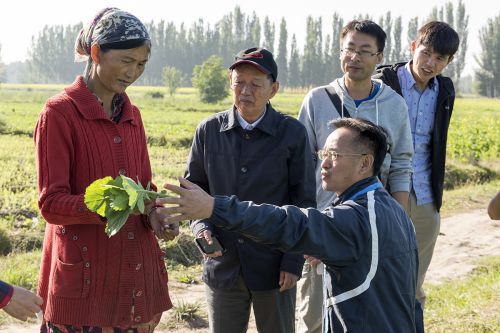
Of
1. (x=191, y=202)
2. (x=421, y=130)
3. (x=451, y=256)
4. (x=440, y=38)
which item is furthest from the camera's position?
(x=451, y=256)

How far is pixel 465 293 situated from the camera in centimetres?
613

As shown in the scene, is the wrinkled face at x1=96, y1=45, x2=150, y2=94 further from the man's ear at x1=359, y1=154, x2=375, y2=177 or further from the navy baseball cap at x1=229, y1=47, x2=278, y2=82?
the man's ear at x1=359, y1=154, x2=375, y2=177

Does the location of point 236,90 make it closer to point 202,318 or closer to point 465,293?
point 202,318

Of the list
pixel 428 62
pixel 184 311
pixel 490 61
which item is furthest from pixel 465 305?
pixel 490 61

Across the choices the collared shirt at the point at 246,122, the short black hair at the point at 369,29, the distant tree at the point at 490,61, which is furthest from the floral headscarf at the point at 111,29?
the distant tree at the point at 490,61

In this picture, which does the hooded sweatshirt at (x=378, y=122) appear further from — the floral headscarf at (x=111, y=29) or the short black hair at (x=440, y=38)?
the floral headscarf at (x=111, y=29)

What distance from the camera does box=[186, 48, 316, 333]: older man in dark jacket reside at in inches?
134

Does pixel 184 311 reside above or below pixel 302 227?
below

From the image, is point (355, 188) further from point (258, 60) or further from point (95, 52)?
point (95, 52)

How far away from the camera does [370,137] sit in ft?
9.10

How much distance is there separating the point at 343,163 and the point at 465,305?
136 inches

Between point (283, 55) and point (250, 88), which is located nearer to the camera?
point (250, 88)

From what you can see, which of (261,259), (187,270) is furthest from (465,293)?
(261,259)

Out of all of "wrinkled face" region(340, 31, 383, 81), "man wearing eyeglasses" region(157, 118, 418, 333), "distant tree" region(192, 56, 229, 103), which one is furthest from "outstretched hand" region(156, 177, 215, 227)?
"distant tree" region(192, 56, 229, 103)
